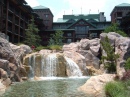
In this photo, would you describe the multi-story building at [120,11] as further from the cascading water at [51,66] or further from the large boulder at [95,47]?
the cascading water at [51,66]

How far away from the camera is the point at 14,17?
54531 mm

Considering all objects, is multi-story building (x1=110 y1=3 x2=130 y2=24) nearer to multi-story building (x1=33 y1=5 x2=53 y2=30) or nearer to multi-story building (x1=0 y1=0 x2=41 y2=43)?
multi-story building (x1=33 y1=5 x2=53 y2=30)

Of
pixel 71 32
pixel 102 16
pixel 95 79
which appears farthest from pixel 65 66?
pixel 102 16

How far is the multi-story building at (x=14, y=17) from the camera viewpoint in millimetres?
49684

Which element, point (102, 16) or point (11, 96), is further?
point (102, 16)

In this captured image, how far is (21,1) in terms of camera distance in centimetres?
5606

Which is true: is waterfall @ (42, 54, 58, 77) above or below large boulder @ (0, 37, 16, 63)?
below

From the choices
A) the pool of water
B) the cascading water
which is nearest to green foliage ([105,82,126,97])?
the pool of water

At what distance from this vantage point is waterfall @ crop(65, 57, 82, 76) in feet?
101

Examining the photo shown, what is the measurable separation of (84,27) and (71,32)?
4.87m

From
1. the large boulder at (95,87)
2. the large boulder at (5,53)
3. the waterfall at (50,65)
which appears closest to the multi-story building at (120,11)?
the waterfall at (50,65)

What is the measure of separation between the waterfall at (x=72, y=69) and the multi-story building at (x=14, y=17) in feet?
70.8

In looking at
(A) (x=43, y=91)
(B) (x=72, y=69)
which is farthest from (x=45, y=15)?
(A) (x=43, y=91)

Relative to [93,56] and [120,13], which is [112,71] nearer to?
[93,56]
